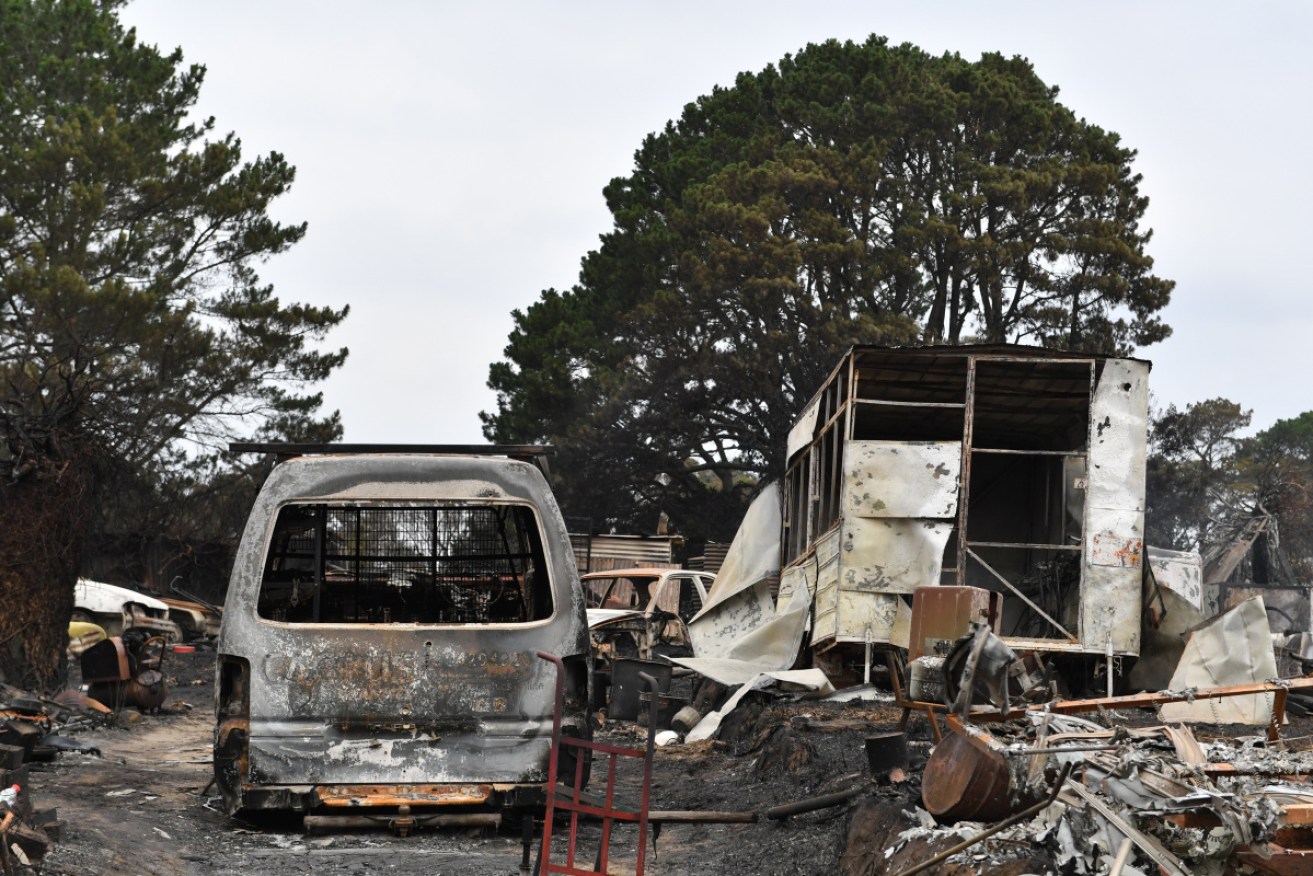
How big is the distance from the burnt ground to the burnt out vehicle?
0.97 feet

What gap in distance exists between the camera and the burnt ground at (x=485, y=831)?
6.28m

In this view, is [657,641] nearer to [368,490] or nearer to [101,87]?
[368,490]

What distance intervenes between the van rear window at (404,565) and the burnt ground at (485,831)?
43.2 inches

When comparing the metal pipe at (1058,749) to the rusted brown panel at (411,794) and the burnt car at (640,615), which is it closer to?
the rusted brown panel at (411,794)

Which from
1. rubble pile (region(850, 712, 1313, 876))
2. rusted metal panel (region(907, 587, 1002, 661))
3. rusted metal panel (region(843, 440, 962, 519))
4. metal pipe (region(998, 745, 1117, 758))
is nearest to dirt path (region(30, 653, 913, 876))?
rusted metal panel (region(907, 587, 1002, 661))

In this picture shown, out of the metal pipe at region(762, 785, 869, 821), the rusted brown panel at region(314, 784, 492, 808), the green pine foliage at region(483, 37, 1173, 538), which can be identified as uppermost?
the green pine foliage at region(483, 37, 1173, 538)

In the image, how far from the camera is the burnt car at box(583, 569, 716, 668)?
16.3 meters

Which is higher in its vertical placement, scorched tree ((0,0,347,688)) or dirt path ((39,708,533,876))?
scorched tree ((0,0,347,688))

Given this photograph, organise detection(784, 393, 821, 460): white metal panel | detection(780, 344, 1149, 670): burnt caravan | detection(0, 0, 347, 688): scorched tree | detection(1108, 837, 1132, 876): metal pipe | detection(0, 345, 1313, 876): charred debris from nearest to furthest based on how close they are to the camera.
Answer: detection(1108, 837, 1132, 876): metal pipe < detection(0, 345, 1313, 876): charred debris < detection(780, 344, 1149, 670): burnt caravan < detection(784, 393, 821, 460): white metal panel < detection(0, 0, 347, 688): scorched tree

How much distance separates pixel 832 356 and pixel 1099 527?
18.6m

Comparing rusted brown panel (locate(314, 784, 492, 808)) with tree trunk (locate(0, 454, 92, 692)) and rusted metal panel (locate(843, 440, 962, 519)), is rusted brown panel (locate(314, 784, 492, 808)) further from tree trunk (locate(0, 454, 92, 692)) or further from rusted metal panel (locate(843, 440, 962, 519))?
rusted metal panel (locate(843, 440, 962, 519))

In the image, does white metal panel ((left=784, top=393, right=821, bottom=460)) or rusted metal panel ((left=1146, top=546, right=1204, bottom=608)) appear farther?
rusted metal panel ((left=1146, top=546, right=1204, bottom=608))

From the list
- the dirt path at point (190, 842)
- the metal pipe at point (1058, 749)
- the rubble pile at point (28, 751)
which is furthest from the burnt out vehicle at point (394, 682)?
the metal pipe at point (1058, 749)

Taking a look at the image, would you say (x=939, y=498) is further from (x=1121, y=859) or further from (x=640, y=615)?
(x=1121, y=859)
